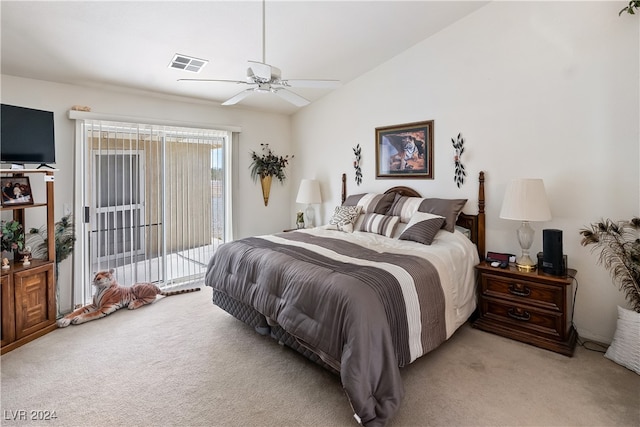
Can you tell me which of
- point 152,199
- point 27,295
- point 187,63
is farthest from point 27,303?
point 187,63

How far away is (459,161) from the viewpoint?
366cm

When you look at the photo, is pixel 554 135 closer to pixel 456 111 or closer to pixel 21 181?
pixel 456 111

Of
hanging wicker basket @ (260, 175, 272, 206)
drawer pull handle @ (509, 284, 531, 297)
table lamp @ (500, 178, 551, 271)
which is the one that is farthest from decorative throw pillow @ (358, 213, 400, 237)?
hanging wicker basket @ (260, 175, 272, 206)

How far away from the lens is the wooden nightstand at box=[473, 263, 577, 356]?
2.64 metres

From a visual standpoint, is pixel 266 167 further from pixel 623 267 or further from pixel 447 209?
pixel 623 267

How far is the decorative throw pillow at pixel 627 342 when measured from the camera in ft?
7.75

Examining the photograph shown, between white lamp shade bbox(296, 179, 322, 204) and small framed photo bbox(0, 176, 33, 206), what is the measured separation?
321cm

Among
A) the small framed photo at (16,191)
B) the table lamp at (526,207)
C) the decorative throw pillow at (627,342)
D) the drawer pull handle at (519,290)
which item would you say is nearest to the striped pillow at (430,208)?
the table lamp at (526,207)

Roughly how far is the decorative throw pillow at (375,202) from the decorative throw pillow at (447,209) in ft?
1.69

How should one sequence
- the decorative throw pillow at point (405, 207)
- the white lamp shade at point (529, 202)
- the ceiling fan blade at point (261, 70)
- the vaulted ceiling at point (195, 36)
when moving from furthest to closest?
the decorative throw pillow at point (405, 207) < the white lamp shade at point (529, 202) < the vaulted ceiling at point (195, 36) < the ceiling fan blade at point (261, 70)

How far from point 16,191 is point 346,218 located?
3.32 m

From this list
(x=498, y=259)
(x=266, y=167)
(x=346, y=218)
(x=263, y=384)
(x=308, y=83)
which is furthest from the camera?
(x=266, y=167)

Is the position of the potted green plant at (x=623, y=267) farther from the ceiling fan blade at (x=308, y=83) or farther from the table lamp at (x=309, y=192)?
the table lamp at (x=309, y=192)

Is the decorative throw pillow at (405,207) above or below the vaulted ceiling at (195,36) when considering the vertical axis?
below
